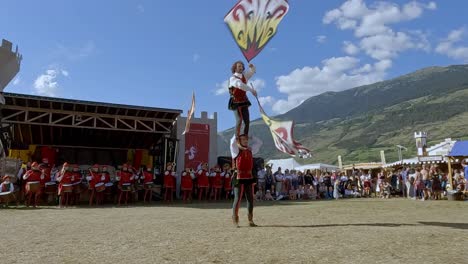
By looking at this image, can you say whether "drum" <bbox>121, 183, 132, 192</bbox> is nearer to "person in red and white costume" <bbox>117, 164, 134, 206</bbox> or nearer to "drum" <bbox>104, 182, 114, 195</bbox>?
"person in red and white costume" <bbox>117, 164, 134, 206</bbox>

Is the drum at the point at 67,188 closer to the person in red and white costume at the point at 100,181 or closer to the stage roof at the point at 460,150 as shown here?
the person in red and white costume at the point at 100,181

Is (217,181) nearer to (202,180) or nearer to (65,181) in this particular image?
(202,180)

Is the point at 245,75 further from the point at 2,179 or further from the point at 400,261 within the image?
the point at 2,179

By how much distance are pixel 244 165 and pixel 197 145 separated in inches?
550

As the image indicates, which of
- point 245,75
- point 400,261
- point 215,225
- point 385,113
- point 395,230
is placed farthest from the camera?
point 385,113

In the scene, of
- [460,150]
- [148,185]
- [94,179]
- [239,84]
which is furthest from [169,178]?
→ [460,150]

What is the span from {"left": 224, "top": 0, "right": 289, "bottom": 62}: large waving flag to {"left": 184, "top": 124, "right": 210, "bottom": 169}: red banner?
14088mm

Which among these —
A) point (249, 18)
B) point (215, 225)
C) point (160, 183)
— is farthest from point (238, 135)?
point (160, 183)

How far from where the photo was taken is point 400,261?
382 centimetres

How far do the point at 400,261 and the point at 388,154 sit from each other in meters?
107

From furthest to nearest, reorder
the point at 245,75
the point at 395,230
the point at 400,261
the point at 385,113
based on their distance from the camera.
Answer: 1. the point at 385,113
2. the point at 245,75
3. the point at 395,230
4. the point at 400,261

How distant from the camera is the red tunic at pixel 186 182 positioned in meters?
17.2

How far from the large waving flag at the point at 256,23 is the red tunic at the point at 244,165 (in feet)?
5.93

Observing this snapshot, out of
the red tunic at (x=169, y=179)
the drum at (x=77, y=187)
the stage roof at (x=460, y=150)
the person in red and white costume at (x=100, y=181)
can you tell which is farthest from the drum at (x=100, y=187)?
the stage roof at (x=460, y=150)
